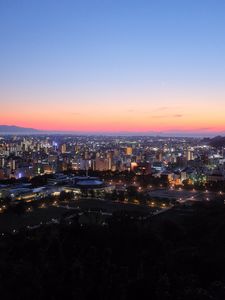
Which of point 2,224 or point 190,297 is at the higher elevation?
point 190,297

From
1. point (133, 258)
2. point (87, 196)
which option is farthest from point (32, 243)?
point (87, 196)

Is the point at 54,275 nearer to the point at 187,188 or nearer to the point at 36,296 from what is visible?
the point at 36,296

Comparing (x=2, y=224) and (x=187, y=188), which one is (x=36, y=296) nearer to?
(x=2, y=224)

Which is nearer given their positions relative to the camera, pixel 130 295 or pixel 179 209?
pixel 130 295

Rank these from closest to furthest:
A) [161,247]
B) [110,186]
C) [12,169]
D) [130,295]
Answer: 1. [130,295]
2. [161,247]
3. [110,186]
4. [12,169]

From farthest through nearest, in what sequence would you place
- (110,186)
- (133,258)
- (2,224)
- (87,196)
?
(110,186) < (87,196) < (2,224) < (133,258)

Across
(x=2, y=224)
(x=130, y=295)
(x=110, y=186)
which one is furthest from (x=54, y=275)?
(x=110, y=186)

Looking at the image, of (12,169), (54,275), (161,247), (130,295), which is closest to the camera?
(130,295)

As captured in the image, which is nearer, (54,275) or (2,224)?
(54,275)

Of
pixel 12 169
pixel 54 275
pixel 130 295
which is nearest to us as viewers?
pixel 130 295
